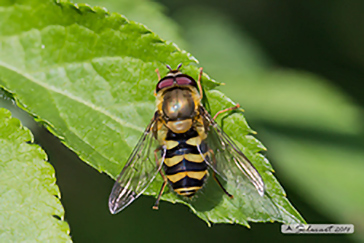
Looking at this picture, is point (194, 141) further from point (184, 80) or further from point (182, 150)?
point (184, 80)

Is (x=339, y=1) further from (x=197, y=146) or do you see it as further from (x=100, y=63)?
(x=100, y=63)

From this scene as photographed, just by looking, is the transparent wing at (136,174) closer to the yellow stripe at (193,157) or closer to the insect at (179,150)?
the insect at (179,150)

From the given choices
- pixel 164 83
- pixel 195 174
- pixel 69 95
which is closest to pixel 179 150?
pixel 195 174

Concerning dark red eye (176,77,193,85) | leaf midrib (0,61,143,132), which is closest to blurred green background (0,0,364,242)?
leaf midrib (0,61,143,132)

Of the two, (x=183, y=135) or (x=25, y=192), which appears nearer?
(x=25, y=192)

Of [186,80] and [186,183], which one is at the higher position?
[186,80]

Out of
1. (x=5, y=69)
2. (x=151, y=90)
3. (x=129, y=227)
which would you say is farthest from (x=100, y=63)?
(x=129, y=227)
